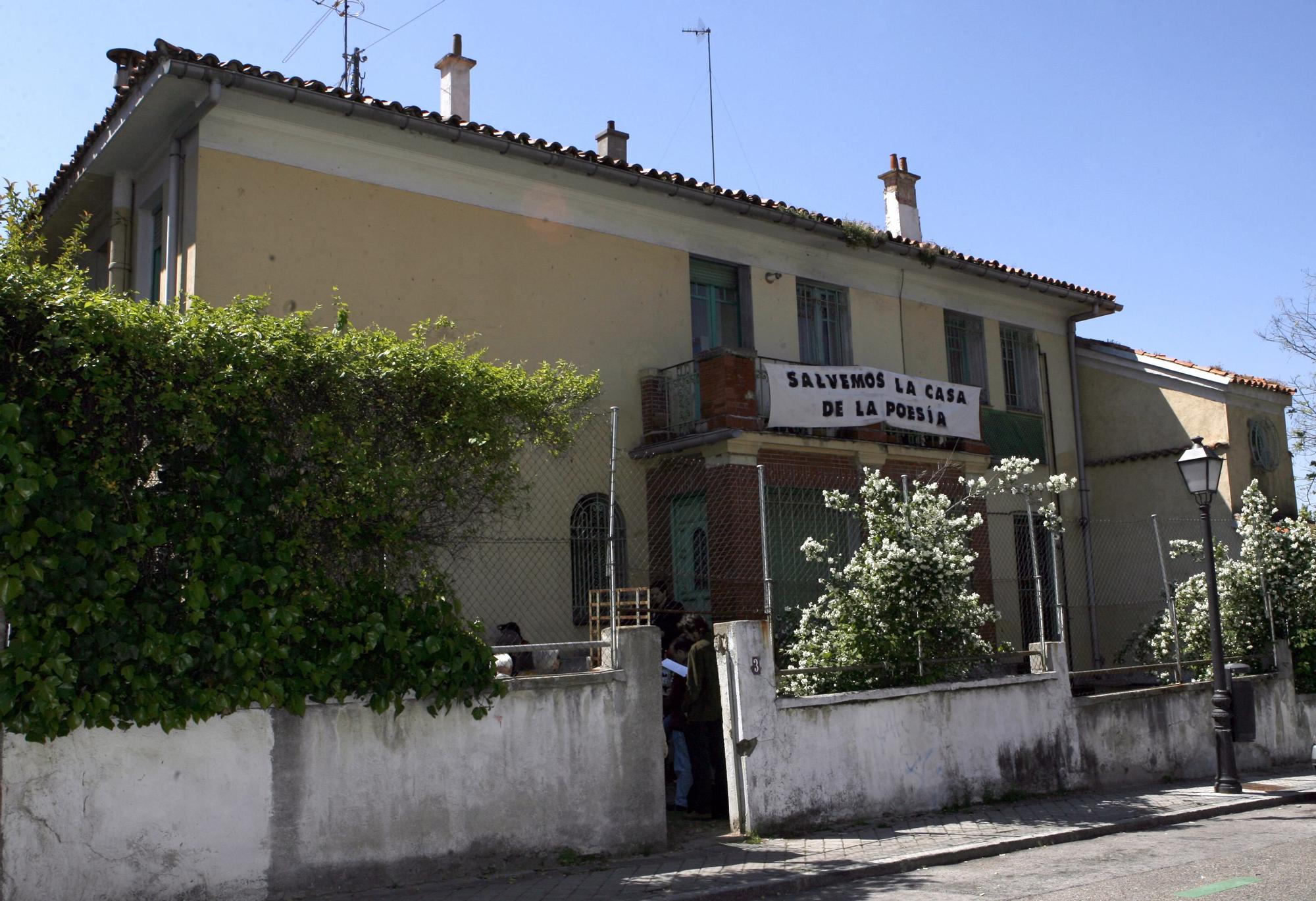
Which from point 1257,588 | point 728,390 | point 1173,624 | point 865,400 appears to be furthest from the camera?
point 865,400

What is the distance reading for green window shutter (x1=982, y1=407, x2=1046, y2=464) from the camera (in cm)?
1789

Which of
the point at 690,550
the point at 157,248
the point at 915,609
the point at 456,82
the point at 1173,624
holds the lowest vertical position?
the point at 1173,624

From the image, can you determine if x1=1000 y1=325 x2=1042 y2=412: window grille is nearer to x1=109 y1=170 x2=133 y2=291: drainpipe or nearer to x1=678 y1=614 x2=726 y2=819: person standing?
x1=678 y1=614 x2=726 y2=819: person standing

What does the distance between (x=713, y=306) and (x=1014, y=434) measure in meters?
5.69

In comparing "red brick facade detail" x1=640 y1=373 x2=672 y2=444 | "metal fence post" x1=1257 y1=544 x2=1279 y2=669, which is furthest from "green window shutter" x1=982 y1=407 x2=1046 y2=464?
"red brick facade detail" x1=640 y1=373 x2=672 y2=444

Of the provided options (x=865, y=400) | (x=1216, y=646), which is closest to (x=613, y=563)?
(x=1216, y=646)

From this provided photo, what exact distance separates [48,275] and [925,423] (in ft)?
36.6

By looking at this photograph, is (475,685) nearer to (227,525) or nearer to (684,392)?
(227,525)

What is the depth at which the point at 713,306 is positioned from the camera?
51.3 ft

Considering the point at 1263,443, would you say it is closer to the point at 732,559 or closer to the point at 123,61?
the point at 732,559

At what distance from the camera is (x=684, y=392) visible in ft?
47.3

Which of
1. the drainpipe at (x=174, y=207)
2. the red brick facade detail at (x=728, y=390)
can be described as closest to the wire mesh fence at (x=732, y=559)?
the red brick facade detail at (x=728, y=390)

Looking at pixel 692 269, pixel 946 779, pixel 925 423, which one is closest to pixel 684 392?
pixel 692 269

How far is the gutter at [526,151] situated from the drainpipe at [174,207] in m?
0.79
